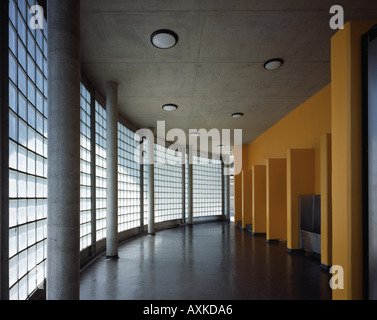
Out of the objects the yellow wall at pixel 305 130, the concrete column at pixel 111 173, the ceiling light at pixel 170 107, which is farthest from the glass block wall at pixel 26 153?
the yellow wall at pixel 305 130

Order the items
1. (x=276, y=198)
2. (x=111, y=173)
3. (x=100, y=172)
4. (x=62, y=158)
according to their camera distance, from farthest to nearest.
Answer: (x=276, y=198), (x=100, y=172), (x=111, y=173), (x=62, y=158)

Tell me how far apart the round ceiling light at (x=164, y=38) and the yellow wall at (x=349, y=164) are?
4.32 metres

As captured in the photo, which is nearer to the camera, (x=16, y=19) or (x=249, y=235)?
(x=16, y=19)

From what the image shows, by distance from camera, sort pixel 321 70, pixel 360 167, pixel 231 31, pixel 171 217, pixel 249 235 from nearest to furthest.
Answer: pixel 360 167, pixel 231 31, pixel 321 70, pixel 249 235, pixel 171 217

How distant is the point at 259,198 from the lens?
17.8 m

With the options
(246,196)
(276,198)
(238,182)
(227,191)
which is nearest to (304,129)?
(276,198)

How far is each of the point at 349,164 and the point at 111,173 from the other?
865cm

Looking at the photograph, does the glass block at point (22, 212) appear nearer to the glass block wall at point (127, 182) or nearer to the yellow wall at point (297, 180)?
the glass block wall at point (127, 182)

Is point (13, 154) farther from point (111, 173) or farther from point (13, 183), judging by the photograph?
point (111, 173)

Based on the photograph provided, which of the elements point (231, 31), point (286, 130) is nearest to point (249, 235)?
point (286, 130)

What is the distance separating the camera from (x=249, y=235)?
59.5 feet

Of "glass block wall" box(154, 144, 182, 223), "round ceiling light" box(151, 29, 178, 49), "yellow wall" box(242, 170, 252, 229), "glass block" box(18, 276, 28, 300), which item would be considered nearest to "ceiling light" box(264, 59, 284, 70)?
"round ceiling light" box(151, 29, 178, 49)
